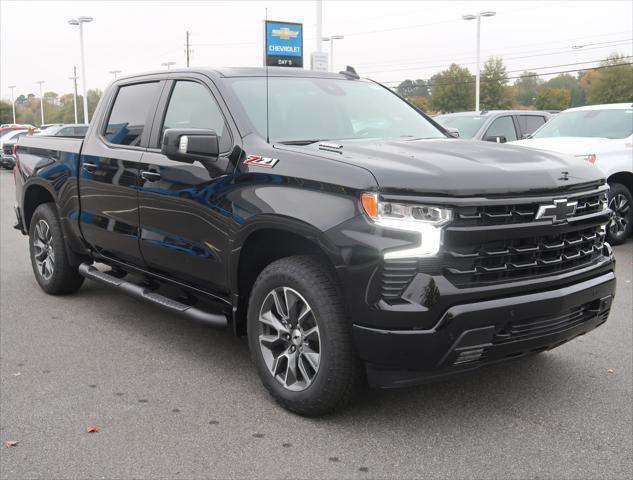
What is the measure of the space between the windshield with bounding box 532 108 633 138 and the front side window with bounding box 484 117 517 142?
1.93m

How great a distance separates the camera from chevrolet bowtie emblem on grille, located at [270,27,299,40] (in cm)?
2666

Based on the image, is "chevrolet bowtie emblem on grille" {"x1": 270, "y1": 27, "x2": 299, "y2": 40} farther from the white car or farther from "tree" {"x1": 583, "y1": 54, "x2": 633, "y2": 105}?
"tree" {"x1": 583, "y1": 54, "x2": 633, "y2": 105}

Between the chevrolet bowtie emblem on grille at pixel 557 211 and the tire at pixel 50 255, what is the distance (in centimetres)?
432

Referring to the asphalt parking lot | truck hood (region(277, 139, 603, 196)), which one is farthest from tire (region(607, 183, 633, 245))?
truck hood (region(277, 139, 603, 196))

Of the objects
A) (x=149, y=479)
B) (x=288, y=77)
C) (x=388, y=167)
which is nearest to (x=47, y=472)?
(x=149, y=479)

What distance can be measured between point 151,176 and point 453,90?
9104cm

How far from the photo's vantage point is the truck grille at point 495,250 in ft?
11.0

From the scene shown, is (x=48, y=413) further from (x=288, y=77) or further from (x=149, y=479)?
(x=288, y=77)

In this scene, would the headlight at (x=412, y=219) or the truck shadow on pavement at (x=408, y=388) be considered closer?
the headlight at (x=412, y=219)

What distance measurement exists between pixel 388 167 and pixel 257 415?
153 centimetres

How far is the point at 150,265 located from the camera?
5.07m

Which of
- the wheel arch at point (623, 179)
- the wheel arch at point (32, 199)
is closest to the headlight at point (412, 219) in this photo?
the wheel arch at point (32, 199)

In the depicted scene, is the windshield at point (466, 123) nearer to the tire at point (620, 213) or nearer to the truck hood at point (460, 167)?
the tire at point (620, 213)

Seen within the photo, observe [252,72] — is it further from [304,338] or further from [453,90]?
[453,90]
